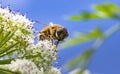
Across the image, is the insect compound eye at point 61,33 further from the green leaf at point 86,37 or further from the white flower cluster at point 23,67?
the green leaf at point 86,37

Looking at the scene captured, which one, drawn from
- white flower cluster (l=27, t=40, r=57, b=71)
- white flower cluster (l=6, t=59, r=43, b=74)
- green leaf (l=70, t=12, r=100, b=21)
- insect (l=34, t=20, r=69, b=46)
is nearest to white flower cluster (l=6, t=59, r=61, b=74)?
white flower cluster (l=6, t=59, r=43, b=74)

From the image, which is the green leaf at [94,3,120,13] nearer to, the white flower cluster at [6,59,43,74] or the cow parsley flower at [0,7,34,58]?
the white flower cluster at [6,59,43,74]

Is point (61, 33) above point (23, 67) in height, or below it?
above

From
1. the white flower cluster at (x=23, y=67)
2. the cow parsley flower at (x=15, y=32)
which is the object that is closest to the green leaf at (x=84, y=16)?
the white flower cluster at (x=23, y=67)

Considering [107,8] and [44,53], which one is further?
[44,53]

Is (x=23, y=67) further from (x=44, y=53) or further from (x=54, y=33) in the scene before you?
(x=54, y=33)

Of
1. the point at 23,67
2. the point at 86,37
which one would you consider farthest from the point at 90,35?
the point at 23,67

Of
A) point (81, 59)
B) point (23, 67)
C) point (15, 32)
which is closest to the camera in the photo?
point (81, 59)

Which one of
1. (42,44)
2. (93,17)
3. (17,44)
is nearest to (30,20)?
(42,44)
